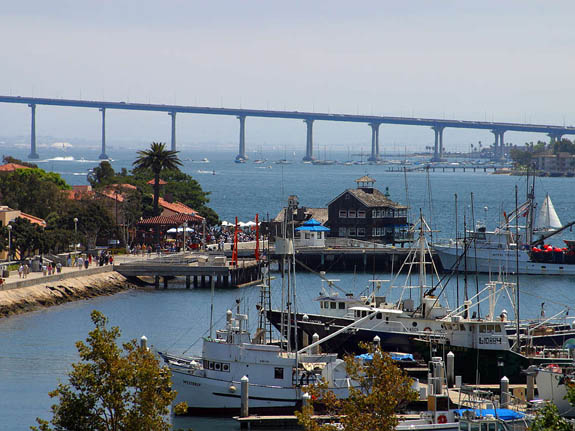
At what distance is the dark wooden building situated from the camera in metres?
73.4

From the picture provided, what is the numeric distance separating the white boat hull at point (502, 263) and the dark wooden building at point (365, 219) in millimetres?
3259

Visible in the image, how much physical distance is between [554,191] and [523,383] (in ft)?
519

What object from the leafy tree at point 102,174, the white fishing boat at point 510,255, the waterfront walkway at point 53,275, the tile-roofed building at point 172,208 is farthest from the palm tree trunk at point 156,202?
the leafy tree at point 102,174

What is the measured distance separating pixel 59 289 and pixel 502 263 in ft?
91.0

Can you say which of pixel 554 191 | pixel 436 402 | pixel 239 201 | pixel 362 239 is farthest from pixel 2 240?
pixel 554 191

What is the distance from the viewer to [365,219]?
7350 cm

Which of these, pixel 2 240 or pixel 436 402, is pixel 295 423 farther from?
pixel 2 240

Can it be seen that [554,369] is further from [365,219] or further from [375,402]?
[365,219]

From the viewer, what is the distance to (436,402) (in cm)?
2778

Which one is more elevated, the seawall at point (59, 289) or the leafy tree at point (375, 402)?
the leafy tree at point (375, 402)

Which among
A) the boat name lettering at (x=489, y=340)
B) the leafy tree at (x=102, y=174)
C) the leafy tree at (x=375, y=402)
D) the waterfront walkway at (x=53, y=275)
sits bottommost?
the waterfront walkway at (x=53, y=275)

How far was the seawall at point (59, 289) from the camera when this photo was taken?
159 ft

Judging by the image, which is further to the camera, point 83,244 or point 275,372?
point 83,244

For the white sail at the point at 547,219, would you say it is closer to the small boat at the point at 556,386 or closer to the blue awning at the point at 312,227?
the blue awning at the point at 312,227
